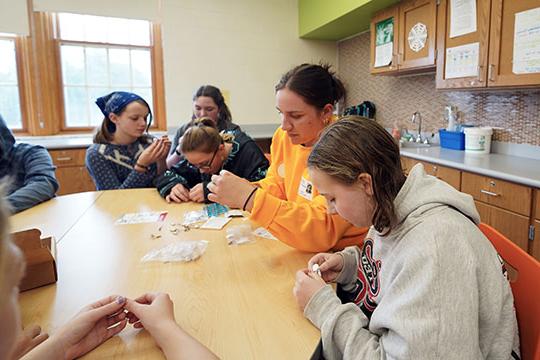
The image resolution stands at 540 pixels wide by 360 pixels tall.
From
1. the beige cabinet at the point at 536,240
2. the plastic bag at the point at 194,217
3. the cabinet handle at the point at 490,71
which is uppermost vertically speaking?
the cabinet handle at the point at 490,71

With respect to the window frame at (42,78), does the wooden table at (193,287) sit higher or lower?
lower

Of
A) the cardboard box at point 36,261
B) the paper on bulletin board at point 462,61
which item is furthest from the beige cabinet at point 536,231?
the cardboard box at point 36,261

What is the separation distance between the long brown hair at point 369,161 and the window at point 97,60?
13.3 feet

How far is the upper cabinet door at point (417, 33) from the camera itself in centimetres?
282

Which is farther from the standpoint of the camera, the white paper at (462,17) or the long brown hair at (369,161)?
the white paper at (462,17)

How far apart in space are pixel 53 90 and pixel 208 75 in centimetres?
165

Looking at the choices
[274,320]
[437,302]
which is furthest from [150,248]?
[437,302]

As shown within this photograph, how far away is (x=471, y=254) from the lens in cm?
63

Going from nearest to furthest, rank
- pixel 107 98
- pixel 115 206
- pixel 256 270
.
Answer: pixel 256 270 → pixel 115 206 → pixel 107 98

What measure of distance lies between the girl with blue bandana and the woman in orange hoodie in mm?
929

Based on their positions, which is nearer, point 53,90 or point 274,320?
point 274,320

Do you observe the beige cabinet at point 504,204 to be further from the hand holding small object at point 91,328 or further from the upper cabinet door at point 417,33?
the hand holding small object at point 91,328

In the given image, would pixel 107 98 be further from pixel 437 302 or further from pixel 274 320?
pixel 437 302

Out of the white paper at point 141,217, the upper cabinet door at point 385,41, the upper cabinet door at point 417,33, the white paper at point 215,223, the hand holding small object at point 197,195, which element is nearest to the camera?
the white paper at point 215,223
